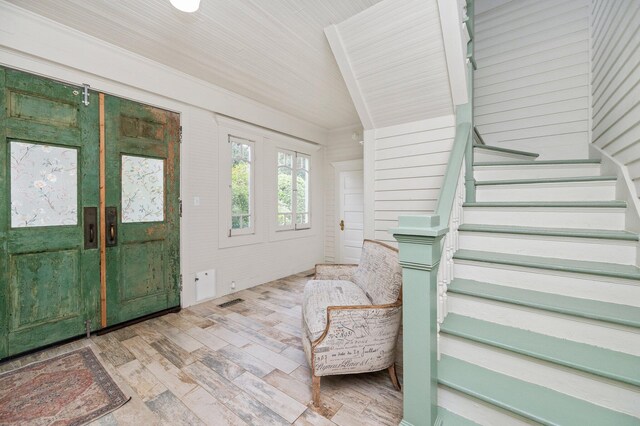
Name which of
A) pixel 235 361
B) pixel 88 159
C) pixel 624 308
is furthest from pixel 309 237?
pixel 624 308

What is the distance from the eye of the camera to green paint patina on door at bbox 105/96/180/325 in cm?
269

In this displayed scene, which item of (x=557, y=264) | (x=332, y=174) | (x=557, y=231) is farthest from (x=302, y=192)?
(x=557, y=264)

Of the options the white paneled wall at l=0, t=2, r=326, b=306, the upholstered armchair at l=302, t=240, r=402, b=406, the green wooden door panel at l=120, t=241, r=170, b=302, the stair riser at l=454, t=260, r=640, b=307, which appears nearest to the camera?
the stair riser at l=454, t=260, r=640, b=307

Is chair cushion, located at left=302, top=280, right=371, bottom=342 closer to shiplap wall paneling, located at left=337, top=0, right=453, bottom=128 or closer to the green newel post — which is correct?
the green newel post

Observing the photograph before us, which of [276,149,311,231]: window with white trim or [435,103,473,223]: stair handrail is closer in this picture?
[435,103,473,223]: stair handrail

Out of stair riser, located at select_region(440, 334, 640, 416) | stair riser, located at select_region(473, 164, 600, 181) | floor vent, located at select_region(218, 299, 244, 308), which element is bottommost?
floor vent, located at select_region(218, 299, 244, 308)

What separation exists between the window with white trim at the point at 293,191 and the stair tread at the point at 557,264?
3293 millimetres

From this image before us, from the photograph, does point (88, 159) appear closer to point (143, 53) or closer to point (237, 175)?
point (143, 53)

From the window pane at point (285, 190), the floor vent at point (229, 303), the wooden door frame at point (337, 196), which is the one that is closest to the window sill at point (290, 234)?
the window pane at point (285, 190)

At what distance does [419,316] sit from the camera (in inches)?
51.4

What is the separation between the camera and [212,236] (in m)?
3.55

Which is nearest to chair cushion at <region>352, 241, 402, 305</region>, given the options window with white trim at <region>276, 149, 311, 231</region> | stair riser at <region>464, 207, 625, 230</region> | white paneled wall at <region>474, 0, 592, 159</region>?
stair riser at <region>464, 207, 625, 230</region>

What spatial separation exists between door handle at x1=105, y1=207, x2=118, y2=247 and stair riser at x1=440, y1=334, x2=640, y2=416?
3.09 m

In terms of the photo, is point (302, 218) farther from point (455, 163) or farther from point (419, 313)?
point (419, 313)
